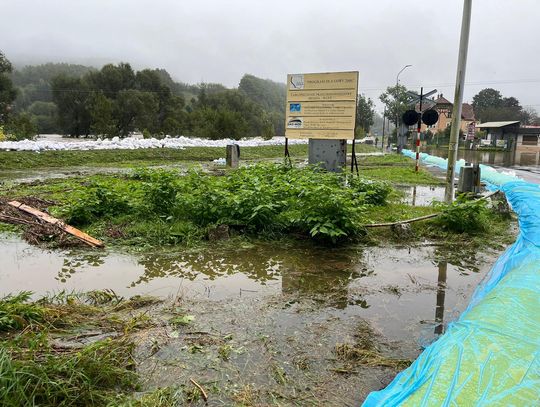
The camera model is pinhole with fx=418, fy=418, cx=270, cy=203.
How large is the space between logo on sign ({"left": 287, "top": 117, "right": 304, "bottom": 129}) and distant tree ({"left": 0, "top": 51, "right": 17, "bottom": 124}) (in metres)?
34.4

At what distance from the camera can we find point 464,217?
254 inches

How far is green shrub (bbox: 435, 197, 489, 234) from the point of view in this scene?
6414 mm

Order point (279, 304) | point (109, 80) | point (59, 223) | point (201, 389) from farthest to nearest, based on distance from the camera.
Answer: point (109, 80), point (59, 223), point (279, 304), point (201, 389)

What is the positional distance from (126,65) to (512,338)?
188ft

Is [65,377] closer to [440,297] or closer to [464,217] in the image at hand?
[440,297]

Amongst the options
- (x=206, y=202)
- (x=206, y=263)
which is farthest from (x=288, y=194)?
(x=206, y=263)

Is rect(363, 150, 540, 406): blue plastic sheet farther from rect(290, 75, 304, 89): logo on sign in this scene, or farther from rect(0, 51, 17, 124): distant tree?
rect(0, 51, 17, 124): distant tree

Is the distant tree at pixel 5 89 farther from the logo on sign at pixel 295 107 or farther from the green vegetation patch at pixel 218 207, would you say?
the green vegetation patch at pixel 218 207

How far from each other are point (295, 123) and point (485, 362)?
8.76 m

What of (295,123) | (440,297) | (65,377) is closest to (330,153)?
(295,123)

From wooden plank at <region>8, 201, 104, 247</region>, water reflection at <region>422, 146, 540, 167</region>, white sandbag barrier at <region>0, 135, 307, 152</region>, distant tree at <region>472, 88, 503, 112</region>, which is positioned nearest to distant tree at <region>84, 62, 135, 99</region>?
white sandbag barrier at <region>0, 135, 307, 152</region>

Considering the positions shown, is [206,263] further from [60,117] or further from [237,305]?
[60,117]

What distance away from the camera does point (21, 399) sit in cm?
219

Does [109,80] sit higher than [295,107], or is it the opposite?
[109,80]
